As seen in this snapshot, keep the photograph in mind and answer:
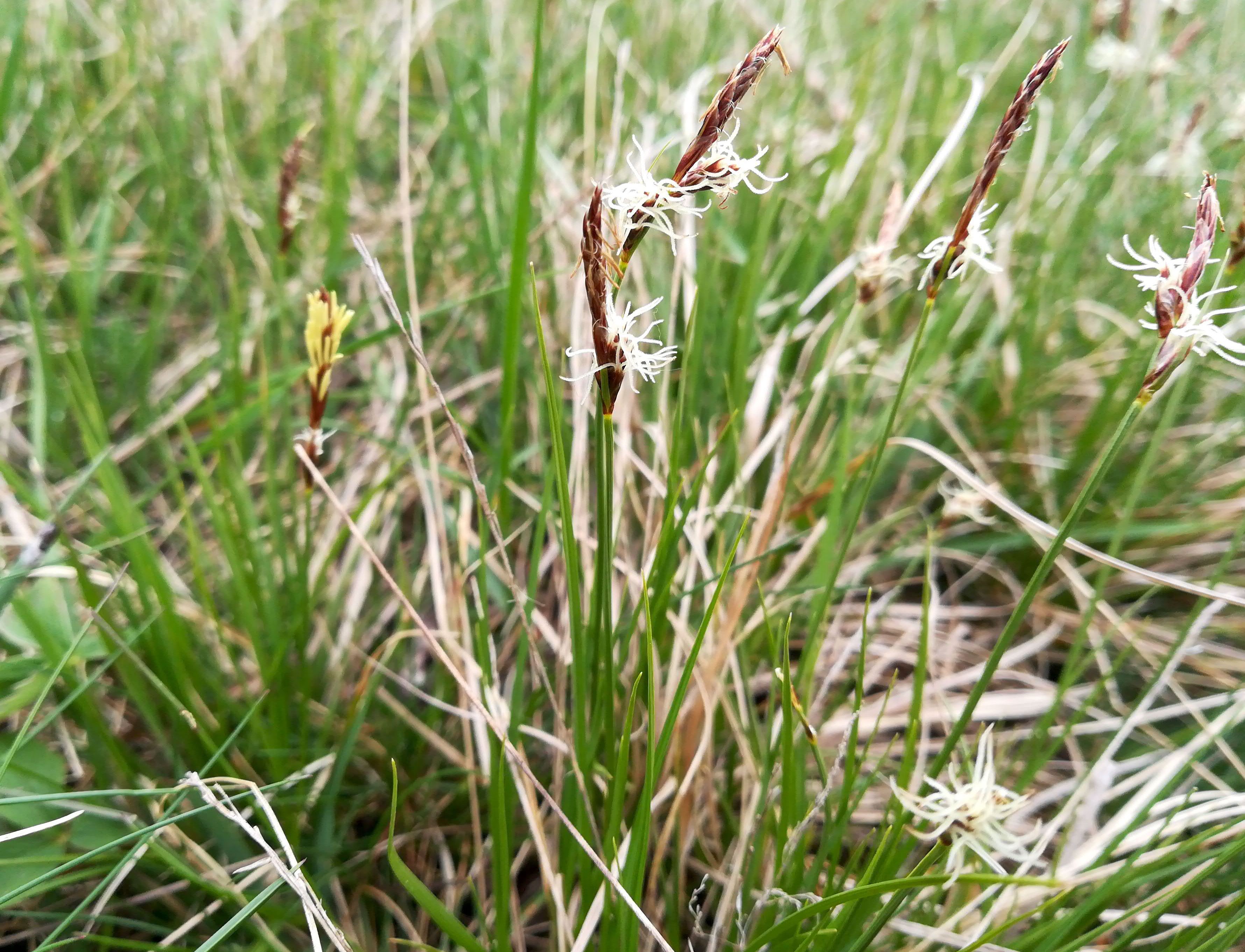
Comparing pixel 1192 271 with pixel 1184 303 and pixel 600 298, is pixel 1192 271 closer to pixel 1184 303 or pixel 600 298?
pixel 1184 303

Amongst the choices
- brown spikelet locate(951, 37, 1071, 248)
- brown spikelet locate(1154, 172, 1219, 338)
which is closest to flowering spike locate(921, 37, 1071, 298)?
brown spikelet locate(951, 37, 1071, 248)

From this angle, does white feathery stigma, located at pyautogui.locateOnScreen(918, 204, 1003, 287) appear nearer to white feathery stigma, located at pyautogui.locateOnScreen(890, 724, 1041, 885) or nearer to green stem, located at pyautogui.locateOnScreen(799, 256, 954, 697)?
green stem, located at pyautogui.locateOnScreen(799, 256, 954, 697)

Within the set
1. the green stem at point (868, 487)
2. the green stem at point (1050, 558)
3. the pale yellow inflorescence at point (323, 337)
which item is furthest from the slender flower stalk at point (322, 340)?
the green stem at point (1050, 558)

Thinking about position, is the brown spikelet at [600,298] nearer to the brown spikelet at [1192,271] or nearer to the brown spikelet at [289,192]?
the brown spikelet at [1192,271]

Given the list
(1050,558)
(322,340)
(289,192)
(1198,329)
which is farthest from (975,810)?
(289,192)

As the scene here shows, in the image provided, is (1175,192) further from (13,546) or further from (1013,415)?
(13,546)
